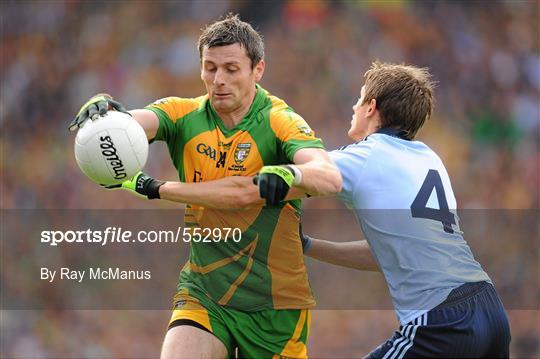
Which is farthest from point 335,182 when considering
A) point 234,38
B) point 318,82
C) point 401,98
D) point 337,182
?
point 318,82

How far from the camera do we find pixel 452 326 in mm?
4684

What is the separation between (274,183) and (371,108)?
1.10m

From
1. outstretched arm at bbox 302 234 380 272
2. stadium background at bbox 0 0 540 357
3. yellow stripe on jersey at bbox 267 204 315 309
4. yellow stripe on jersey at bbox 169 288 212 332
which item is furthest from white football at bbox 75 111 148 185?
stadium background at bbox 0 0 540 357

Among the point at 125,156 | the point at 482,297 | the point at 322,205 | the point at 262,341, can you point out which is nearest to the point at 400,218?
the point at 482,297

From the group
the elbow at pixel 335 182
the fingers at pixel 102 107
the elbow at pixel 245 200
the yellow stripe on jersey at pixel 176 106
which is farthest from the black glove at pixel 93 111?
the elbow at pixel 335 182

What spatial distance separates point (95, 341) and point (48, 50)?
4.15m

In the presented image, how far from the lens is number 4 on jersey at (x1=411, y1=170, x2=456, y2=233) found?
494 cm

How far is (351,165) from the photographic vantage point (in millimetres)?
4984

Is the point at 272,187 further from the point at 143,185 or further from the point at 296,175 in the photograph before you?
the point at 143,185

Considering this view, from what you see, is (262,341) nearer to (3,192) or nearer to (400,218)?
(400,218)

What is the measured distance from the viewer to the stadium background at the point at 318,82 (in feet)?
37.1

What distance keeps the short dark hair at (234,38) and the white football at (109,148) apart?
745 mm

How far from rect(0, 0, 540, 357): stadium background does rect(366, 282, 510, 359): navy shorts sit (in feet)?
20.1

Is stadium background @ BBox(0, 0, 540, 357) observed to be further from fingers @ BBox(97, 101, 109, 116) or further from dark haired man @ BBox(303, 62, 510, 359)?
fingers @ BBox(97, 101, 109, 116)
